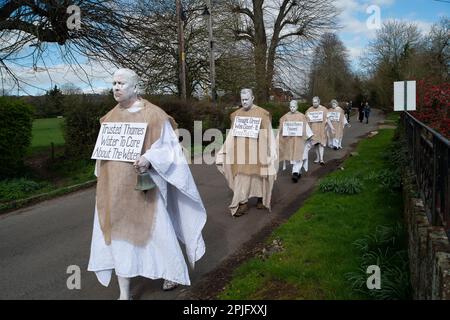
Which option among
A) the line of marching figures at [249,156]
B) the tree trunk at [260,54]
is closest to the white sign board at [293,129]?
the line of marching figures at [249,156]

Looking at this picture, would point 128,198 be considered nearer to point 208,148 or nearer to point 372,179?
point 372,179

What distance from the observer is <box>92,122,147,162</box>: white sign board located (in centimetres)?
419

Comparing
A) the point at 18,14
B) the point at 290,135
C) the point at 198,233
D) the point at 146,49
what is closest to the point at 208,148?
the point at 146,49

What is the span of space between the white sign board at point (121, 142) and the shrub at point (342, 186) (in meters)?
5.59

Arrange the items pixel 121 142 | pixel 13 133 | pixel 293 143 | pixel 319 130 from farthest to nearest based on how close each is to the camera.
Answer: pixel 319 130 < pixel 293 143 < pixel 13 133 < pixel 121 142

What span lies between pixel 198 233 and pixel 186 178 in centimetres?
67

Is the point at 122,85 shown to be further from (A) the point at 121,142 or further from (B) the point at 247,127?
(B) the point at 247,127

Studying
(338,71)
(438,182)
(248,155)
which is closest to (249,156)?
(248,155)

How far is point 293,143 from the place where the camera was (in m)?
11.3

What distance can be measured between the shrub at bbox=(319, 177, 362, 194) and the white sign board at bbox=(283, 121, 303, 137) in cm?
222

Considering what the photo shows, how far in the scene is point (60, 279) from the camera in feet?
16.5

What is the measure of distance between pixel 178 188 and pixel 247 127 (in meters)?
3.68

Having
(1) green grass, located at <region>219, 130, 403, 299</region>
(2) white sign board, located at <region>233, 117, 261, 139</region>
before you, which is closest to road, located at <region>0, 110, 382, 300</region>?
(1) green grass, located at <region>219, 130, 403, 299</region>

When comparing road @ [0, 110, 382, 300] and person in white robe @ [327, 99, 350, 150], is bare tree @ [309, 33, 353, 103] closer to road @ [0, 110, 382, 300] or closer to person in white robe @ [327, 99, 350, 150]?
person in white robe @ [327, 99, 350, 150]
